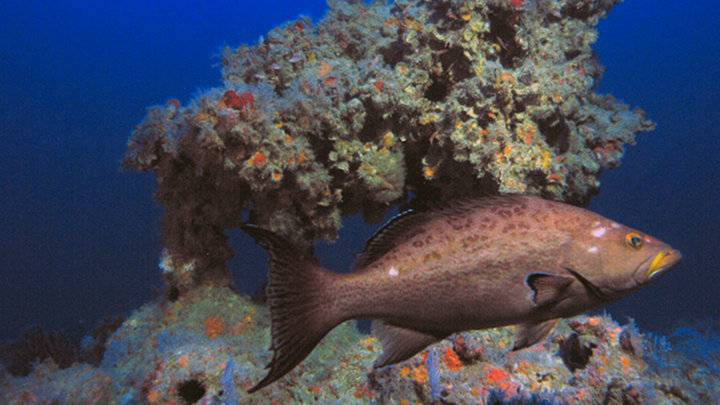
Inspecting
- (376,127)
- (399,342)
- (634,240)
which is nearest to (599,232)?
(634,240)

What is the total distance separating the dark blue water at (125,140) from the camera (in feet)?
128

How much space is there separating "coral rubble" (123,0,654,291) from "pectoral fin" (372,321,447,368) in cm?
303

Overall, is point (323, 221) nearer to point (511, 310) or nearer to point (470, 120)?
point (470, 120)

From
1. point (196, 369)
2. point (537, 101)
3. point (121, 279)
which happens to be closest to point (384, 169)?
point (537, 101)

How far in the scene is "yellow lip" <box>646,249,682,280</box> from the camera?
1347 millimetres

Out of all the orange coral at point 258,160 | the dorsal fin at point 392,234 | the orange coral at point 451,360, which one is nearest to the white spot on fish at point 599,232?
the dorsal fin at point 392,234

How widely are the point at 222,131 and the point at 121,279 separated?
4279cm

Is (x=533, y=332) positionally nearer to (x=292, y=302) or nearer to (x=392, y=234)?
(x=392, y=234)

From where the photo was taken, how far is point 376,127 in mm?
5215

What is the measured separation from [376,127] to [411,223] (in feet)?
12.5

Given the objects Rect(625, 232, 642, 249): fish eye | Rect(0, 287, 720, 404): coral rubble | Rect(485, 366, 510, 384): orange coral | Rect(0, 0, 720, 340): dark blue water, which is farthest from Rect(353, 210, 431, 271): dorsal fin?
Rect(0, 0, 720, 340): dark blue water

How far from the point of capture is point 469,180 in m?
4.97

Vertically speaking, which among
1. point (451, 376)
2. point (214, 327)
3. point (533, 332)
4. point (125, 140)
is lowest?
point (451, 376)

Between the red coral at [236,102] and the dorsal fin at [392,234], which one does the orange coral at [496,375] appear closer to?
the dorsal fin at [392,234]
